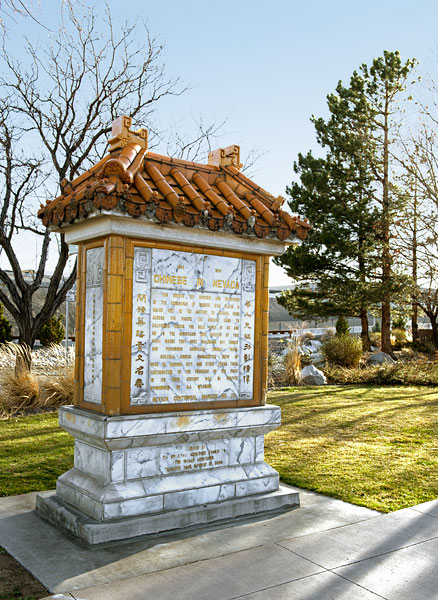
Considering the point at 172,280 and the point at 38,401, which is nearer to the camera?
the point at 172,280

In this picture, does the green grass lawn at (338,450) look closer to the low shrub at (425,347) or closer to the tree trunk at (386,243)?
the tree trunk at (386,243)

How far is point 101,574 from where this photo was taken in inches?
164

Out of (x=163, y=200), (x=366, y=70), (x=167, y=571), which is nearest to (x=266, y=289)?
(x=163, y=200)

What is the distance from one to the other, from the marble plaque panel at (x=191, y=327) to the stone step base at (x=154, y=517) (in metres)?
0.96

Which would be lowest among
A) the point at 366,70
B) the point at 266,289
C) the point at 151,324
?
the point at 151,324

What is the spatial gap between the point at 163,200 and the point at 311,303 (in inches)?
787

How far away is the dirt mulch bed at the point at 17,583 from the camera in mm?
3850

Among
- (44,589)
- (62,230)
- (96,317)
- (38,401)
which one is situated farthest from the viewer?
(38,401)

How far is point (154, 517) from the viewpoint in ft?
16.2

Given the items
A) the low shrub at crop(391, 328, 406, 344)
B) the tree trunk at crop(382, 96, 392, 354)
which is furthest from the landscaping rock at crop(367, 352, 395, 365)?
the low shrub at crop(391, 328, 406, 344)

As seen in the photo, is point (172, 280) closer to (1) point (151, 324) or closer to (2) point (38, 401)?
(1) point (151, 324)

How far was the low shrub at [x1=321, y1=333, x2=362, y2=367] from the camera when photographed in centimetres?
1902

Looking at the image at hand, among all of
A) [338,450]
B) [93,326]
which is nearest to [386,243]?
[338,450]

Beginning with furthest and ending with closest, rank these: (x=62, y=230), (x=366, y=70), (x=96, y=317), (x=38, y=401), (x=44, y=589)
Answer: (x=366, y=70)
(x=38, y=401)
(x=62, y=230)
(x=96, y=317)
(x=44, y=589)
